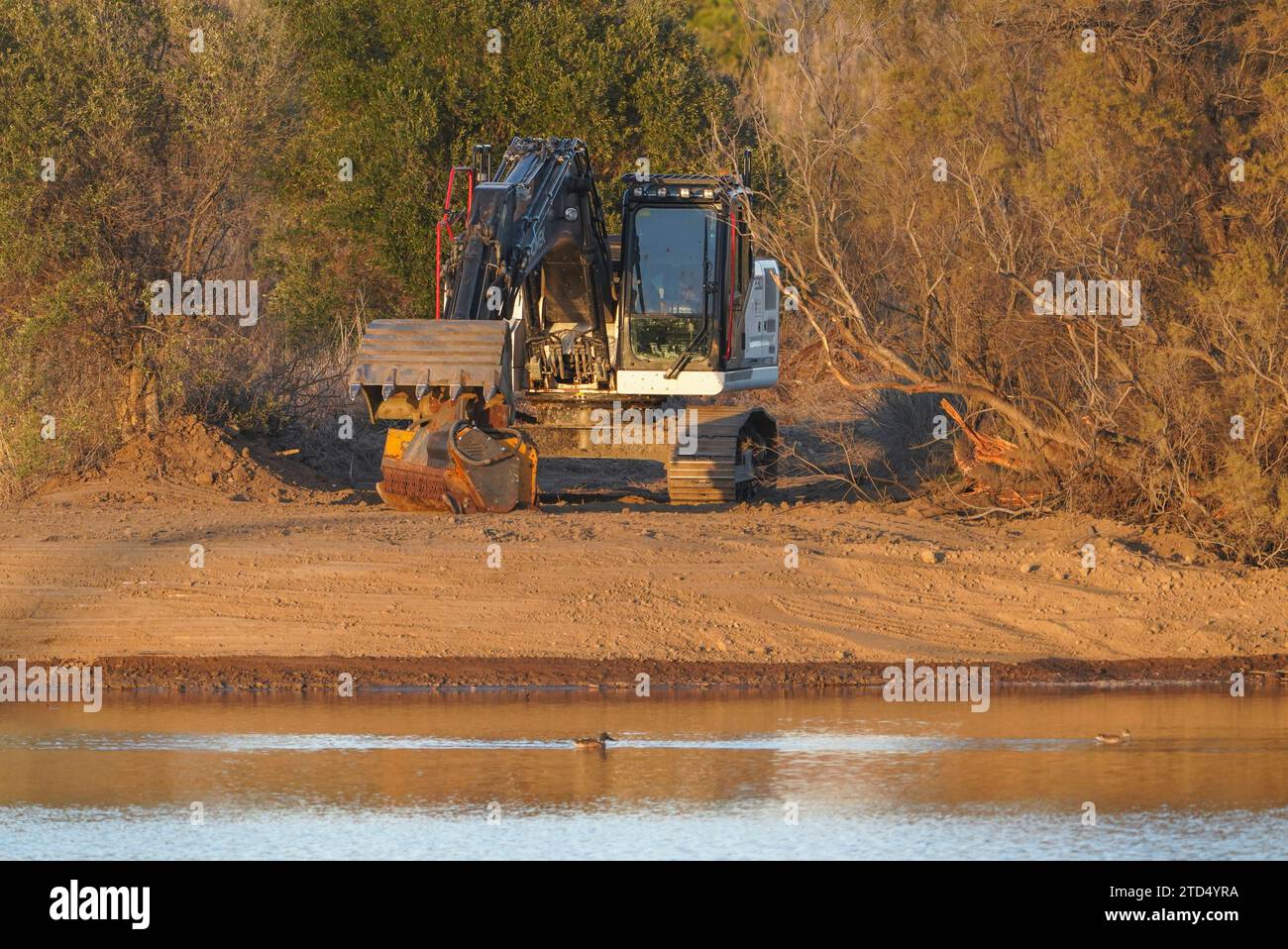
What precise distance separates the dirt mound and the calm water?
6.47 metres

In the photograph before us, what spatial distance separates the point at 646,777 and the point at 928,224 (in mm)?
11676

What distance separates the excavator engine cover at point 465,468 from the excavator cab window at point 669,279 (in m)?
3.49

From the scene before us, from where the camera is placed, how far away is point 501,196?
18.2 metres

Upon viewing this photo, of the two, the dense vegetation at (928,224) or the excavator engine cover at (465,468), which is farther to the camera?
the dense vegetation at (928,224)

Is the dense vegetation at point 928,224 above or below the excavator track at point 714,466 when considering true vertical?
above

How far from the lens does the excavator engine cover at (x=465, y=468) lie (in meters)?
17.4

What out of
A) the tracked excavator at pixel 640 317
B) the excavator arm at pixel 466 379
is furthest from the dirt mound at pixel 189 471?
the excavator arm at pixel 466 379

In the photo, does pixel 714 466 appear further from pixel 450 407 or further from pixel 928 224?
pixel 450 407

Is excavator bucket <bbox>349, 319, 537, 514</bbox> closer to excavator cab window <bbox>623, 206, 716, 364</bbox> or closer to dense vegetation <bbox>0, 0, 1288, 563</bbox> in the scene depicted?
dense vegetation <bbox>0, 0, 1288, 563</bbox>

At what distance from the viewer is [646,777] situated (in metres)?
11.0

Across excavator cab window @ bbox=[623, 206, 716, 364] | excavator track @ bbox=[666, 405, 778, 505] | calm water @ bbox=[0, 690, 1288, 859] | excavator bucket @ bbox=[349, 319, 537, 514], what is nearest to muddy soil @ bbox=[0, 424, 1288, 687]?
excavator bucket @ bbox=[349, 319, 537, 514]

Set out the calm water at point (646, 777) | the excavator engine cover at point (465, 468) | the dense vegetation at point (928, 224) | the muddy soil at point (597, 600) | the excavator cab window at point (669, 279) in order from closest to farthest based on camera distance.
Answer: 1. the calm water at point (646, 777)
2. the muddy soil at point (597, 600)
3. the excavator engine cover at point (465, 468)
4. the dense vegetation at point (928, 224)
5. the excavator cab window at point (669, 279)

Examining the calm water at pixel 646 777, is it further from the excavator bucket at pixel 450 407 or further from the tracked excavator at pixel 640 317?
the tracked excavator at pixel 640 317

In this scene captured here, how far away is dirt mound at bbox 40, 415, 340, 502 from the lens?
2002 cm
